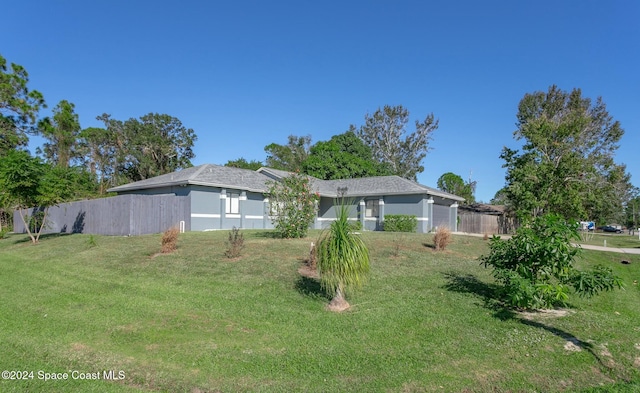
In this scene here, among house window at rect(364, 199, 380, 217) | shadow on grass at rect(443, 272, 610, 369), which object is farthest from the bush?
shadow on grass at rect(443, 272, 610, 369)

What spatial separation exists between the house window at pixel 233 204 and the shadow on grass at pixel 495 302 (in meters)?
16.1

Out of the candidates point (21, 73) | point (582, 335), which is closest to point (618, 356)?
point (582, 335)

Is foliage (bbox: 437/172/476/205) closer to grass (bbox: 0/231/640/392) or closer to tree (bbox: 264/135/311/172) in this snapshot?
tree (bbox: 264/135/311/172)

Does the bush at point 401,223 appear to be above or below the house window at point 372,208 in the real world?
below

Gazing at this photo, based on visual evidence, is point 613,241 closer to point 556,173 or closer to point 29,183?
point 556,173

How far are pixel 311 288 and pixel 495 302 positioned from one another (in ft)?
12.0

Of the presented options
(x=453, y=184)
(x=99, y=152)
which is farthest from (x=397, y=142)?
(x=99, y=152)

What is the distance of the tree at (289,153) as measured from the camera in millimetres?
57156

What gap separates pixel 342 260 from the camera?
6551 mm

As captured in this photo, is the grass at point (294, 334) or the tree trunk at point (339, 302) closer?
the grass at point (294, 334)

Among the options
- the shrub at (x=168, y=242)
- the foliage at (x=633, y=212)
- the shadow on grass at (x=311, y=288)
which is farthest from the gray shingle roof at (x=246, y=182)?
the foliage at (x=633, y=212)

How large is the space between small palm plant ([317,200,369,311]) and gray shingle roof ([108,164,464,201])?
482 inches

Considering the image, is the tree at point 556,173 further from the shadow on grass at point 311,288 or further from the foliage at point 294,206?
the shadow on grass at point 311,288

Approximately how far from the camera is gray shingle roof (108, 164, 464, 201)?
21.9 meters
